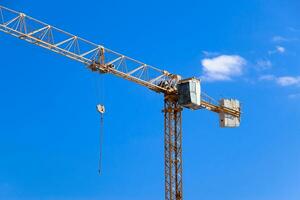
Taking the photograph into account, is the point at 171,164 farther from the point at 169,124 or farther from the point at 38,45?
the point at 38,45

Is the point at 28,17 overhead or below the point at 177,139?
overhead

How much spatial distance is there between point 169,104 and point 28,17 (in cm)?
2221

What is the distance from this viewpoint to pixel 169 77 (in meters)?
101

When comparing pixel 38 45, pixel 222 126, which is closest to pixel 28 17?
pixel 38 45

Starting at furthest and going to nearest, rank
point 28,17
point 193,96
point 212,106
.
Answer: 1. point 212,106
2. point 193,96
3. point 28,17

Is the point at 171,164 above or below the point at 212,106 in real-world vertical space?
below

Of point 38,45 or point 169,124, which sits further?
point 169,124

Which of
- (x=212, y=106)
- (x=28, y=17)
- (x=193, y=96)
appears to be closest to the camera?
(x=28, y=17)

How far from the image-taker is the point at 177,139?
100 meters

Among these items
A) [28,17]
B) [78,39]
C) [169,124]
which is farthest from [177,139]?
[28,17]

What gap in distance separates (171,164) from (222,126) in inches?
442

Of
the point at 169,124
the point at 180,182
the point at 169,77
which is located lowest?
the point at 180,182

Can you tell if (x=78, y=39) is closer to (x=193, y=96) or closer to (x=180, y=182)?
(x=193, y=96)

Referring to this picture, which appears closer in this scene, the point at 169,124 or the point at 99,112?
the point at 99,112
